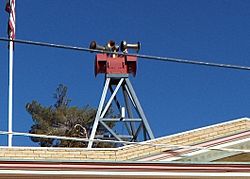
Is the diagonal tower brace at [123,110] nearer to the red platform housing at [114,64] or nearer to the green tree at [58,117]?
the red platform housing at [114,64]

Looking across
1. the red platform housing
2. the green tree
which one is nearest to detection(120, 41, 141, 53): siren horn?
the red platform housing

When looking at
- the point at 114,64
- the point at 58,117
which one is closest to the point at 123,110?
the point at 114,64

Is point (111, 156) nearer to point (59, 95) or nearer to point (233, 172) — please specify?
point (233, 172)

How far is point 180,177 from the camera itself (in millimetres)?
10906

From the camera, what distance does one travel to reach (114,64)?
21.6 m

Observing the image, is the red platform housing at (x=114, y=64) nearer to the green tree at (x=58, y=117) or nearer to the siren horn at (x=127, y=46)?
the siren horn at (x=127, y=46)

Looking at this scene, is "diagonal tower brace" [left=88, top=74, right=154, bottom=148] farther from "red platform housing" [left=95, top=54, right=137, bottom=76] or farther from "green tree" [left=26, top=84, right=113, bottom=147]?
"green tree" [left=26, top=84, right=113, bottom=147]

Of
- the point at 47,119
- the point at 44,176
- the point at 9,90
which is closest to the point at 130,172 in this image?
the point at 44,176

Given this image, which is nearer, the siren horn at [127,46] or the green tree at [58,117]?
the siren horn at [127,46]

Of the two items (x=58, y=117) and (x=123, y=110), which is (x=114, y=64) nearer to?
(x=123, y=110)

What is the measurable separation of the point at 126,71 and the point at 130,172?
36.7ft

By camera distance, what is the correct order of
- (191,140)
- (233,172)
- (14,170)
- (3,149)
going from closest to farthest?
(14,170) < (233,172) < (3,149) < (191,140)

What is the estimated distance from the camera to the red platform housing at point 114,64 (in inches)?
842

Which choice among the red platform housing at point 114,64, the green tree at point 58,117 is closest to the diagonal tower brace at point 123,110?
the red platform housing at point 114,64
